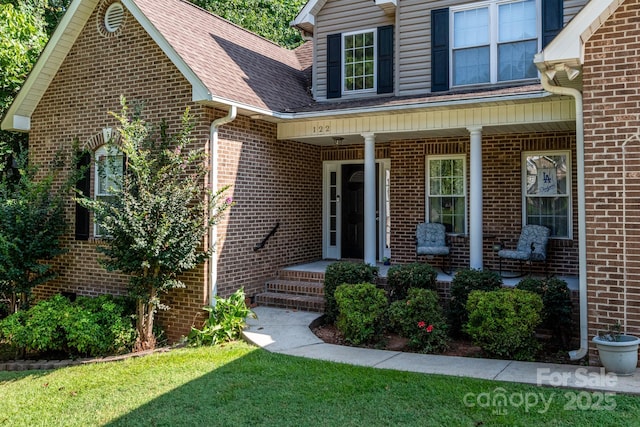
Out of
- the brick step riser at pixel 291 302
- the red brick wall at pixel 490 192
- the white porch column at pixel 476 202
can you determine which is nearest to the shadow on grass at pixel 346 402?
the brick step riser at pixel 291 302

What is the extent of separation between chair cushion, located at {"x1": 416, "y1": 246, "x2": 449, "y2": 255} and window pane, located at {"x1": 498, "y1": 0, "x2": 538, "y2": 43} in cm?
394

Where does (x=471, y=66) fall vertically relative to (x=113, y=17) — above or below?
below

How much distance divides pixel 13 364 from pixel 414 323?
241 inches

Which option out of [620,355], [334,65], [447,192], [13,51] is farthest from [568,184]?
[13,51]

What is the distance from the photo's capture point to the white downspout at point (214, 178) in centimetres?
794

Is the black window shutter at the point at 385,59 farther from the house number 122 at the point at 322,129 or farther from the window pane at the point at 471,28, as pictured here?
the house number 122 at the point at 322,129

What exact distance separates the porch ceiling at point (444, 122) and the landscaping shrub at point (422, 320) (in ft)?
10.1

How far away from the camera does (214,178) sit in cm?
804

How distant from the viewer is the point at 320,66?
11.0 metres

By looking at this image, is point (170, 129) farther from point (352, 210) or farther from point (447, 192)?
point (447, 192)

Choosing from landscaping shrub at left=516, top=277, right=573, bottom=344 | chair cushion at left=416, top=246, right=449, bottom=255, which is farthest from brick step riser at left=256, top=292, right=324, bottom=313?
landscaping shrub at left=516, top=277, right=573, bottom=344

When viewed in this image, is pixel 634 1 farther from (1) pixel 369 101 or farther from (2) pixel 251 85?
(2) pixel 251 85

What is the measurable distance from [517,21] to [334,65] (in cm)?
373

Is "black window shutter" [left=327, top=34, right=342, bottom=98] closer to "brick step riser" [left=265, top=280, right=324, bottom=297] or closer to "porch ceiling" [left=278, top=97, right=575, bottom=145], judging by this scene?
"porch ceiling" [left=278, top=97, right=575, bottom=145]
